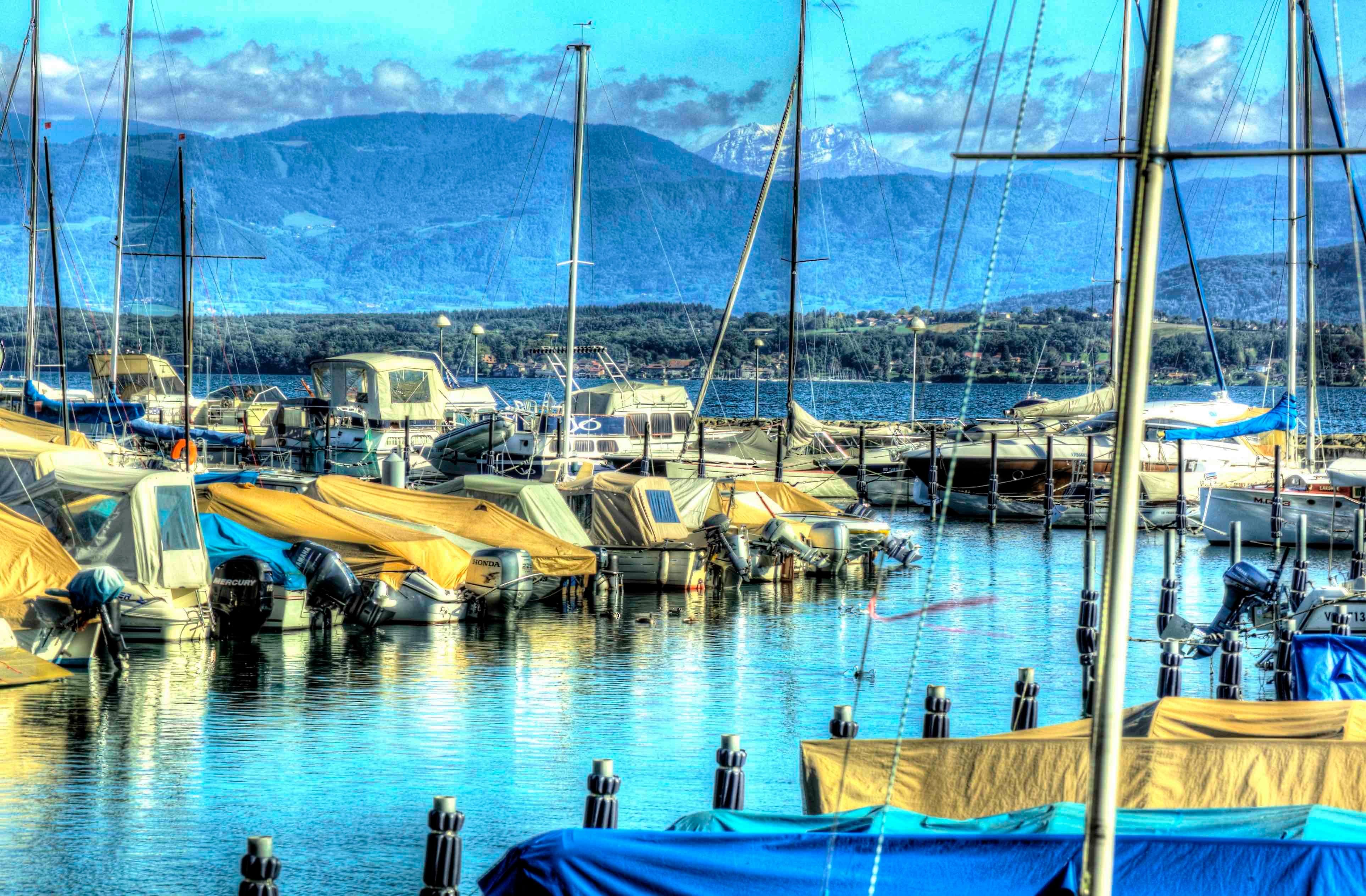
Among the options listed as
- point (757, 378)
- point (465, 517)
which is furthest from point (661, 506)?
point (757, 378)

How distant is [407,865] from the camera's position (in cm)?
1478

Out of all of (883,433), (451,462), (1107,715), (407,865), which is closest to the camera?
(1107,715)

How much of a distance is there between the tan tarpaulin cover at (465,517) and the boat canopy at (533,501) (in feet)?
2.37

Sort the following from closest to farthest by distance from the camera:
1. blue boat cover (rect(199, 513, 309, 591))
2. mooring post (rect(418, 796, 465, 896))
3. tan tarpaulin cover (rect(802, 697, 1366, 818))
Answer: mooring post (rect(418, 796, 465, 896)) → tan tarpaulin cover (rect(802, 697, 1366, 818)) → blue boat cover (rect(199, 513, 309, 591))

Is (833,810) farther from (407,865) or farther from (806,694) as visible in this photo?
(806,694)

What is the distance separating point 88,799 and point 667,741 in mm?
6887

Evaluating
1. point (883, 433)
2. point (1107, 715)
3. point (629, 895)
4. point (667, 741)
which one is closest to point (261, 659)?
point (667, 741)

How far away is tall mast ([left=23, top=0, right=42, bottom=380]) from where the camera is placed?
158 feet

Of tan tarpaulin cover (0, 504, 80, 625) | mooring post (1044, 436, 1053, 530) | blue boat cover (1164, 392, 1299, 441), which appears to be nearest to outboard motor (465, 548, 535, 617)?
tan tarpaulin cover (0, 504, 80, 625)

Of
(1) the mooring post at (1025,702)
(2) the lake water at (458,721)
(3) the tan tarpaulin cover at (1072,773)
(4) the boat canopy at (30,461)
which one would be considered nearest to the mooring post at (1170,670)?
(2) the lake water at (458,721)

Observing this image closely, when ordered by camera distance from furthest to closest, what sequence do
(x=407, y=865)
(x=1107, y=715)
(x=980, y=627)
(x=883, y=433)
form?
(x=883, y=433) < (x=980, y=627) < (x=407, y=865) < (x=1107, y=715)

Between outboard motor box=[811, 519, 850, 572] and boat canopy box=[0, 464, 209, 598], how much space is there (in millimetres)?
15628

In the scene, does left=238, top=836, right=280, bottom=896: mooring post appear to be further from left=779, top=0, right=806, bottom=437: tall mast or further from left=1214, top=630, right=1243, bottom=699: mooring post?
left=779, top=0, right=806, bottom=437: tall mast

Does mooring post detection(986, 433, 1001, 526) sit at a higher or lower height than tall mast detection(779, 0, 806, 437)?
lower
